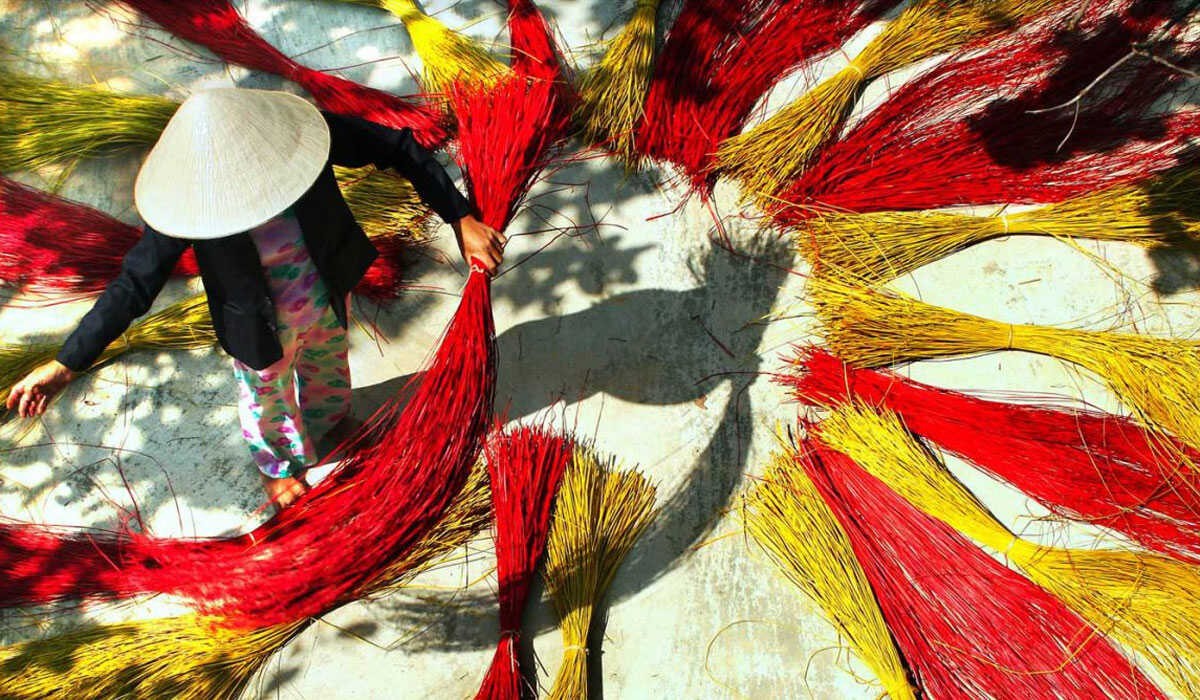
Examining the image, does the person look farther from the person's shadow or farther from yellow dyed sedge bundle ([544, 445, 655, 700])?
yellow dyed sedge bundle ([544, 445, 655, 700])

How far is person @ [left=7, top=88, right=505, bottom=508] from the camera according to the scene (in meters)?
2.05

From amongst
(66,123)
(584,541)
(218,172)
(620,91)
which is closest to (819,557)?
(584,541)

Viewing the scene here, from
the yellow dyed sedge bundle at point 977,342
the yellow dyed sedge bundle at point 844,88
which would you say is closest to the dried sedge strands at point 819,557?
the yellow dyed sedge bundle at point 977,342

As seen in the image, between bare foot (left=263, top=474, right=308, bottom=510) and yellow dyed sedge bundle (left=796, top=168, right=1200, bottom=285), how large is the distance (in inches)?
68.5

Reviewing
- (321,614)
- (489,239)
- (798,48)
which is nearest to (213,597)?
(321,614)

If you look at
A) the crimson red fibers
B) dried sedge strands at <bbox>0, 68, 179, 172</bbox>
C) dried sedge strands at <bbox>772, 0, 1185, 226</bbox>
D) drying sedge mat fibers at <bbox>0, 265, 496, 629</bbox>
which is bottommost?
drying sedge mat fibers at <bbox>0, 265, 496, 629</bbox>

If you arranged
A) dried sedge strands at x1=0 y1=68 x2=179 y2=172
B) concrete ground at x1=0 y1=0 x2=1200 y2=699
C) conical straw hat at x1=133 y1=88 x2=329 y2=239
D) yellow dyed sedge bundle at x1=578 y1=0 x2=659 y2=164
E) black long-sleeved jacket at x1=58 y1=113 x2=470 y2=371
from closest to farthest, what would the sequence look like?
conical straw hat at x1=133 y1=88 x2=329 y2=239, black long-sleeved jacket at x1=58 y1=113 x2=470 y2=371, concrete ground at x1=0 y1=0 x2=1200 y2=699, yellow dyed sedge bundle at x1=578 y1=0 x2=659 y2=164, dried sedge strands at x1=0 y1=68 x2=179 y2=172

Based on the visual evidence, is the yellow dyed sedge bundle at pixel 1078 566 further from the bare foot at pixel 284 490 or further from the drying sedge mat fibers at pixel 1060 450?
the bare foot at pixel 284 490

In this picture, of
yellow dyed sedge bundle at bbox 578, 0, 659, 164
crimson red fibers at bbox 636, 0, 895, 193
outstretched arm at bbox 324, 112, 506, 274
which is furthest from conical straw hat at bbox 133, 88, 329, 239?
crimson red fibers at bbox 636, 0, 895, 193

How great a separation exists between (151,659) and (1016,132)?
3.03 meters

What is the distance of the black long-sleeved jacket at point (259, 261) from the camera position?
2.15 meters

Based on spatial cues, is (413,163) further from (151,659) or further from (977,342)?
(977,342)

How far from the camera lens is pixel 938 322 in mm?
2959

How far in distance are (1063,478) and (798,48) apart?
1693 millimetres
